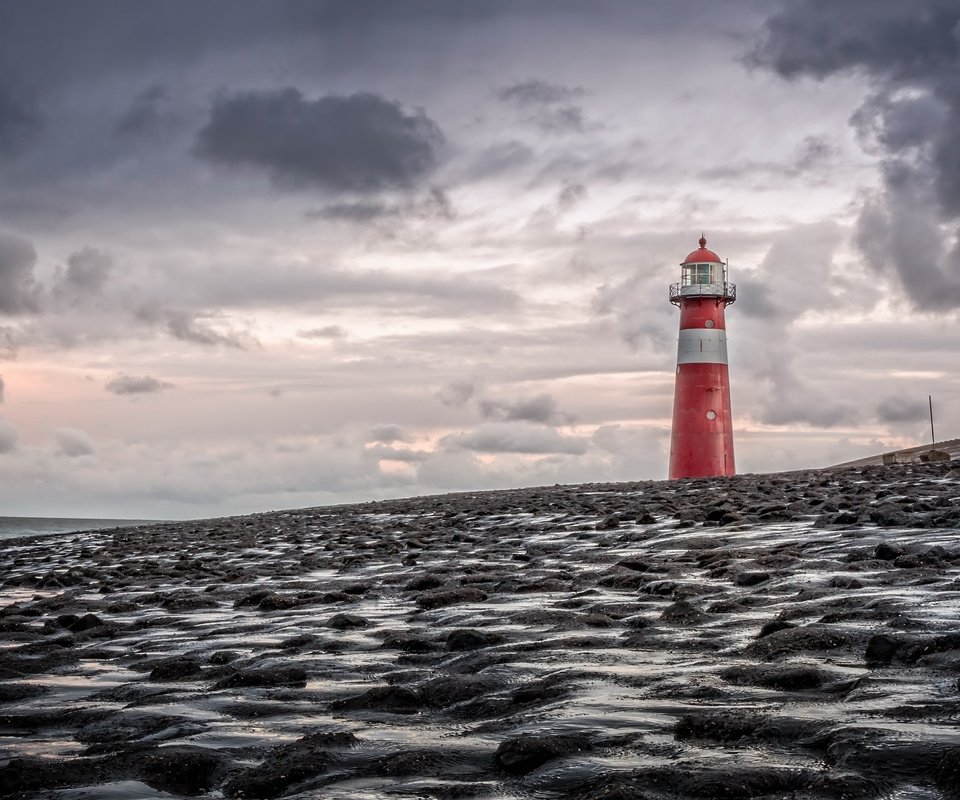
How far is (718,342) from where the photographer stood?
4341 cm

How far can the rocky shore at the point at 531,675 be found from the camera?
13.2 ft

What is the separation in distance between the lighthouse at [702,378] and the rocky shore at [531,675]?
94.3 feet

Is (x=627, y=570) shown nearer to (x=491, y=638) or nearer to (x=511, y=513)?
(x=491, y=638)

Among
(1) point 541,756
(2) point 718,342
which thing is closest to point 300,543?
(1) point 541,756

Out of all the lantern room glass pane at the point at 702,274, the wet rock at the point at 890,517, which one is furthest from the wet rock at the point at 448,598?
the lantern room glass pane at the point at 702,274

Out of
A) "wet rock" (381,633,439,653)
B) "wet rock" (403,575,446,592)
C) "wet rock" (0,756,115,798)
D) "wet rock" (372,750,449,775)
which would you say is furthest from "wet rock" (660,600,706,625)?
"wet rock" (0,756,115,798)

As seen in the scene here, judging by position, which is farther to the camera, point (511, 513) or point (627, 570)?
point (511, 513)

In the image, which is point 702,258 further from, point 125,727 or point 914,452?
point 125,727

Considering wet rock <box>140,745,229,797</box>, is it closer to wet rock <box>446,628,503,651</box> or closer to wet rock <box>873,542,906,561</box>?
wet rock <box>446,628,503,651</box>

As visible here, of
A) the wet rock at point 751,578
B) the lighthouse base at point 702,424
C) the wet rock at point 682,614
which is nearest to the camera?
the wet rock at point 682,614

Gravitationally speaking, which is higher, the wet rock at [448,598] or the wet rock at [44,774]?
the wet rock at [448,598]

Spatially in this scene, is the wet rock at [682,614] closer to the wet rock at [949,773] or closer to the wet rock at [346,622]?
the wet rock at [346,622]

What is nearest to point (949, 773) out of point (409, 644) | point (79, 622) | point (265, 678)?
point (265, 678)

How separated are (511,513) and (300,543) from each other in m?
4.28
